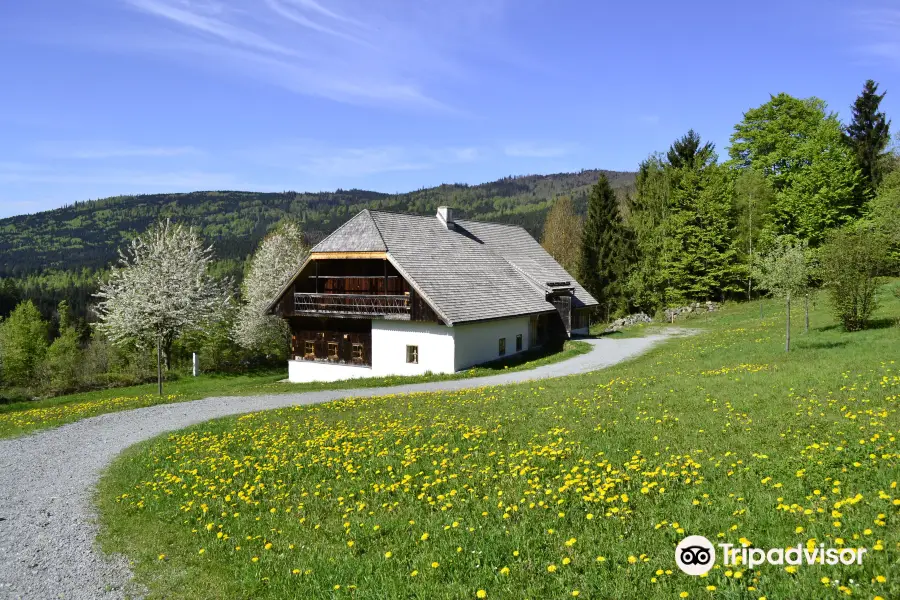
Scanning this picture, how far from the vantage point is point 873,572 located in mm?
4773

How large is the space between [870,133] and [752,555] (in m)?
61.8

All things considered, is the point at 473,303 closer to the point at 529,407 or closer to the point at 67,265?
the point at 529,407

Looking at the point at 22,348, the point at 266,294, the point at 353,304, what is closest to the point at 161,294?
the point at 353,304

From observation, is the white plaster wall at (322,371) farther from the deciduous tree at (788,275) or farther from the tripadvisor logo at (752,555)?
the tripadvisor logo at (752,555)

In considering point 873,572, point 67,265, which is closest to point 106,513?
point 873,572

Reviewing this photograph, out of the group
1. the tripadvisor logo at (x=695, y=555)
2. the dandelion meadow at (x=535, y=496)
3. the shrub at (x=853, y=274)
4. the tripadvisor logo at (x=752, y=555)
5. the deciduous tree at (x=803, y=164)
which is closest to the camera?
the tripadvisor logo at (x=752, y=555)

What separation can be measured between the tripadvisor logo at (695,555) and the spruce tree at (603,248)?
157ft

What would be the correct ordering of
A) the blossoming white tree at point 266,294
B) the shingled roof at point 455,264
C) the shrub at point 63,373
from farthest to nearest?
the blossoming white tree at point 266,294 → the shrub at point 63,373 → the shingled roof at point 455,264

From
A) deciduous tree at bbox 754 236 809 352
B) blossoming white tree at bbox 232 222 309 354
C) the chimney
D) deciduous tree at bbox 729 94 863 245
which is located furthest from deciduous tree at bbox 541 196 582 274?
deciduous tree at bbox 754 236 809 352

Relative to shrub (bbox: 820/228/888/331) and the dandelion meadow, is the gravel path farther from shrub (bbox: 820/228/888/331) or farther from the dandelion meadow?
shrub (bbox: 820/228/888/331)

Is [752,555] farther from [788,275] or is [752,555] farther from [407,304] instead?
[407,304]

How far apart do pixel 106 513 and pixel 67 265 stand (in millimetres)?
221319

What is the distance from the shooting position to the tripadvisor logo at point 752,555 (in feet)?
16.7

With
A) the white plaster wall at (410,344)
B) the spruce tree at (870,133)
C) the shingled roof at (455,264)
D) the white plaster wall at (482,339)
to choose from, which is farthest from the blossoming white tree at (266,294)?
the spruce tree at (870,133)
